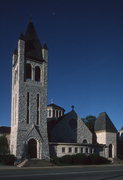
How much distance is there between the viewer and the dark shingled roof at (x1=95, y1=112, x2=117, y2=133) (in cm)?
5033

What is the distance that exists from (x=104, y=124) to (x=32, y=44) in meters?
22.1

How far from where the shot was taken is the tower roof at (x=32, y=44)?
43291 millimetres

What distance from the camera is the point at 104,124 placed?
2005 inches

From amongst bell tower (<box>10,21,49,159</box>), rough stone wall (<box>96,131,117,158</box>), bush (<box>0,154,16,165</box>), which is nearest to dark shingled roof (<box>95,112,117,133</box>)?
rough stone wall (<box>96,131,117,158</box>)

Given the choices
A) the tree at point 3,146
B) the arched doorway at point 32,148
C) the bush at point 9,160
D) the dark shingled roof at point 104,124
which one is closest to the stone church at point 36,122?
the arched doorway at point 32,148

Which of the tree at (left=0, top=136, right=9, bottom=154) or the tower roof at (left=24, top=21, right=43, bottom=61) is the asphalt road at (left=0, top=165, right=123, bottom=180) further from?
the tower roof at (left=24, top=21, right=43, bottom=61)

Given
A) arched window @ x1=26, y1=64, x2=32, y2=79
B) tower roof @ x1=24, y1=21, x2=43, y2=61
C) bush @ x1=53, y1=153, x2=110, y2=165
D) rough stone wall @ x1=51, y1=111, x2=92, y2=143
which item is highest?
tower roof @ x1=24, y1=21, x2=43, y2=61

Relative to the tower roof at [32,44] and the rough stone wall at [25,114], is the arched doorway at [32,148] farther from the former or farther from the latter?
the tower roof at [32,44]

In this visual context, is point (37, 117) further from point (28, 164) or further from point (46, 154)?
point (28, 164)

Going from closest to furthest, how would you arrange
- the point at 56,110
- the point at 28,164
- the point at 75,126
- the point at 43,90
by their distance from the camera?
the point at 28,164 → the point at 43,90 → the point at 75,126 → the point at 56,110

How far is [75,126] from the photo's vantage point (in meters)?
47.3

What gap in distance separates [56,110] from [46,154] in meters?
23.1

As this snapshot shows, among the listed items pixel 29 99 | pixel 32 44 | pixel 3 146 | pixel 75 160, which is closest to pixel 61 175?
pixel 75 160


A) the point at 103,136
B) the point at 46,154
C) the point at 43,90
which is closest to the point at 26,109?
the point at 43,90
